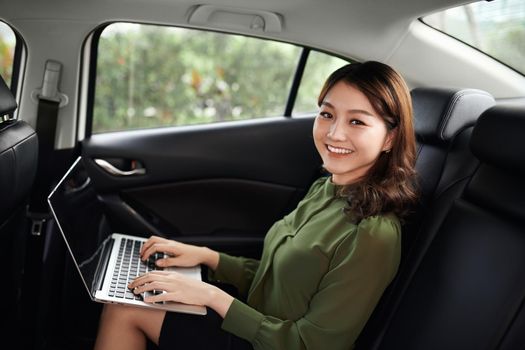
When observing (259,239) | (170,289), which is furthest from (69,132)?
(170,289)

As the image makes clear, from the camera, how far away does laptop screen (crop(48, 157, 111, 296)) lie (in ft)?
5.30

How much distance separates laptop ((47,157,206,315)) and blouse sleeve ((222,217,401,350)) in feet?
0.47

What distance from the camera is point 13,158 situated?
1650 millimetres

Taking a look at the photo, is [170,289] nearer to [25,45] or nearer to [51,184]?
[51,184]

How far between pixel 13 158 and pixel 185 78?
2.46 m

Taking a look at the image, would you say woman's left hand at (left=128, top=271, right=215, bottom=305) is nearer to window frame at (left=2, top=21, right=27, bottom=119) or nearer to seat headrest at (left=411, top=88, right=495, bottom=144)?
seat headrest at (left=411, top=88, right=495, bottom=144)

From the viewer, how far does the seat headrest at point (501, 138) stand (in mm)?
1400

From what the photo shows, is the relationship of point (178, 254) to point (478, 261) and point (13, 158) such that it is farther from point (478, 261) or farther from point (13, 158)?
point (478, 261)

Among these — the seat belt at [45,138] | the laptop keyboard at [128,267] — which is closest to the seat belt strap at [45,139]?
the seat belt at [45,138]

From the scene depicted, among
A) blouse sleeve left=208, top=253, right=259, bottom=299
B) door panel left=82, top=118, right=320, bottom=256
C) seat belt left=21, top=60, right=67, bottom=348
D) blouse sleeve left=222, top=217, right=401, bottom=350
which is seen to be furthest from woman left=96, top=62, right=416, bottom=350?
door panel left=82, top=118, right=320, bottom=256

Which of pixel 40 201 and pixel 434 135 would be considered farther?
pixel 40 201

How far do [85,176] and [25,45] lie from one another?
1.66 ft

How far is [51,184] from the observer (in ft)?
7.32

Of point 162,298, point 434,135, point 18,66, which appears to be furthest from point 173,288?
point 18,66
